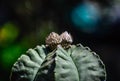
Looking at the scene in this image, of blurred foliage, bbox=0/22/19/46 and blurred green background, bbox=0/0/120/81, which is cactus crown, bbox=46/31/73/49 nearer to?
blurred green background, bbox=0/0/120/81

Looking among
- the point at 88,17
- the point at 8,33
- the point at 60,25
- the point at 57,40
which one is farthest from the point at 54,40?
the point at 88,17

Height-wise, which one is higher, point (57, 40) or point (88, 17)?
point (88, 17)

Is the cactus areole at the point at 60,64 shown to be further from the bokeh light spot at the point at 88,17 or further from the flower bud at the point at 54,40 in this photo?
the bokeh light spot at the point at 88,17

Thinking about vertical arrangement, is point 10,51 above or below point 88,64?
above

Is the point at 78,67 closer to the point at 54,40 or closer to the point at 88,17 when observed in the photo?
the point at 54,40

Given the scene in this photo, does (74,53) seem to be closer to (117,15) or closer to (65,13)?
(65,13)

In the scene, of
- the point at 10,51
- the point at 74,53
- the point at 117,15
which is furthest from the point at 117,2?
the point at 74,53

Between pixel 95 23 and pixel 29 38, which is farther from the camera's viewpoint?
pixel 95 23
